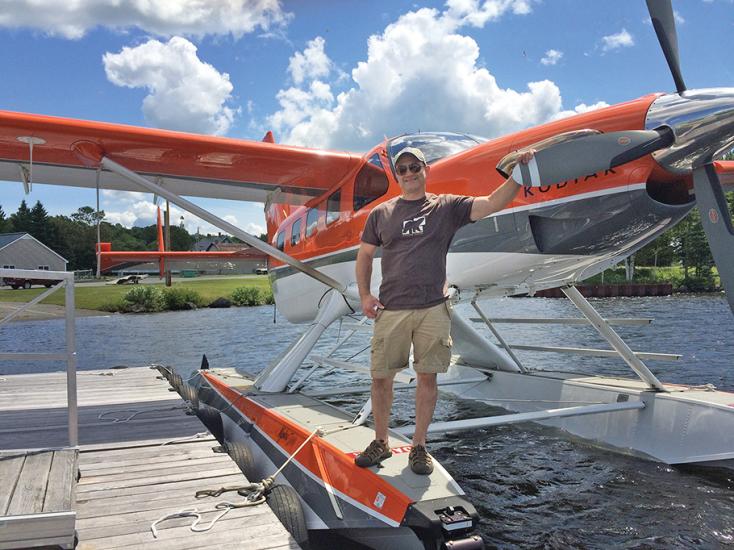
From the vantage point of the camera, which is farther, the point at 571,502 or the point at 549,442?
the point at 549,442

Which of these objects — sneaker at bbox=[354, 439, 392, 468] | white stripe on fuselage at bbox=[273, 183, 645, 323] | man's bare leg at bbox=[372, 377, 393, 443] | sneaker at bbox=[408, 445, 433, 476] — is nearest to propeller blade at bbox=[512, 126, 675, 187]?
white stripe on fuselage at bbox=[273, 183, 645, 323]

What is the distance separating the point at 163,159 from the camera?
601 cm

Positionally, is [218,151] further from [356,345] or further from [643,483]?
[356,345]

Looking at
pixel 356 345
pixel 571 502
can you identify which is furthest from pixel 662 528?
pixel 356 345

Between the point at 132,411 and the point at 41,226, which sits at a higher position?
the point at 41,226

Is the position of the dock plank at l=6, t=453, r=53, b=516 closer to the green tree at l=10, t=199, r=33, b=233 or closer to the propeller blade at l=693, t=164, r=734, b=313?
the propeller blade at l=693, t=164, r=734, b=313

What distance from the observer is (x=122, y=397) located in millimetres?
6824

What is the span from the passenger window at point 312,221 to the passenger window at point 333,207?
308 mm

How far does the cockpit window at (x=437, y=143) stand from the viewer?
4.77 meters

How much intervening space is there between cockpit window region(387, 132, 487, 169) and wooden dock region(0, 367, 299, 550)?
294cm

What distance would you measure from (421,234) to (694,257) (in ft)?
163

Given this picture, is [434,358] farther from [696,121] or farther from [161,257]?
[161,257]

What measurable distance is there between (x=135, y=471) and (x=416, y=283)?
7.63 feet

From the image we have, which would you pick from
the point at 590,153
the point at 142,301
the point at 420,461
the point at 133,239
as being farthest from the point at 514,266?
the point at 133,239
